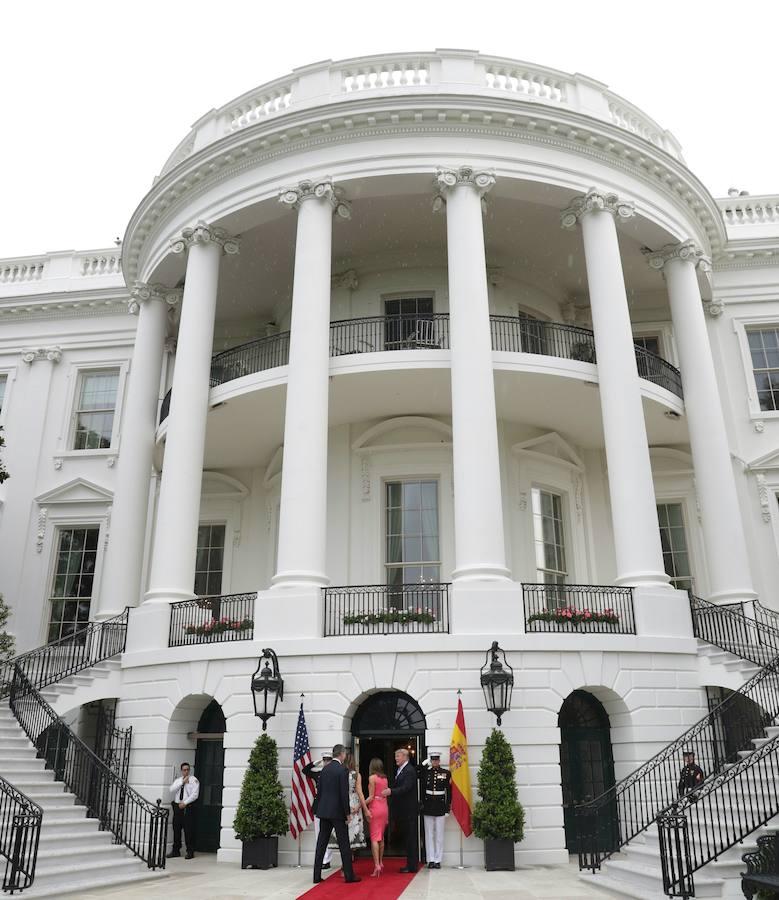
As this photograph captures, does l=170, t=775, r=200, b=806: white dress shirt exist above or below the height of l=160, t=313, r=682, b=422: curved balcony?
below

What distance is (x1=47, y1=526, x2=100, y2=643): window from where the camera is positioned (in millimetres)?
20203

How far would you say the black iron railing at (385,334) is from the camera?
17.2m

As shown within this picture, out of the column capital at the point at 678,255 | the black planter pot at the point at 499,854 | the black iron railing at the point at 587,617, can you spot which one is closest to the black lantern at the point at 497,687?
the black iron railing at the point at 587,617

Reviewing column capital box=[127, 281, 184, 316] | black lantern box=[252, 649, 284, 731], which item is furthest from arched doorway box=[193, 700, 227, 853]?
column capital box=[127, 281, 184, 316]

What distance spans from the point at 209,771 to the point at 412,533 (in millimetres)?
5931

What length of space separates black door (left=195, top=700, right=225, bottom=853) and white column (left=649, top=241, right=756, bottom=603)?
9.46 meters

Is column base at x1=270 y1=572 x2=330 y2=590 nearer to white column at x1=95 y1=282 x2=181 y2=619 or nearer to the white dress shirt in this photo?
the white dress shirt

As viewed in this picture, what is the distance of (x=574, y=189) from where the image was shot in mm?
16125

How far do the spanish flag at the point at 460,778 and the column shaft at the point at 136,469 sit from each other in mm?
8396

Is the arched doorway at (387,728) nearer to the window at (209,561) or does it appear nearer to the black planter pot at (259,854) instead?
the black planter pot at (259,854)

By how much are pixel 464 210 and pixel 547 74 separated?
4076 millimetres

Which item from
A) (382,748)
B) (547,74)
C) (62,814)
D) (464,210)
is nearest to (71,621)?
(62,814)

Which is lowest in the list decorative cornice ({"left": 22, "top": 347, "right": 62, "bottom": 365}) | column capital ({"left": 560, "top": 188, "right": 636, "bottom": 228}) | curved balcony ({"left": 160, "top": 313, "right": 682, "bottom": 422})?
curved balcony ({"left": 160, "top": 313, "right": 682, "bottom": 422})

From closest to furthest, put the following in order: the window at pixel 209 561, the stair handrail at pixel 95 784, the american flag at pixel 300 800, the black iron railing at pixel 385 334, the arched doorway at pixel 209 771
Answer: the american flag at pixel 300 800
the stair handrail at pixel 95 784
the arched doorway at pixel 209 771
the black iron railing at pixel 385 334
the window at pixel 209 561
